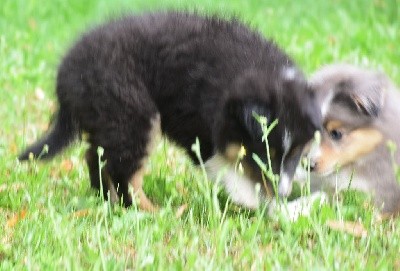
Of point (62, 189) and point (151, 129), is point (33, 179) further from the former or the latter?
point (151, 129)

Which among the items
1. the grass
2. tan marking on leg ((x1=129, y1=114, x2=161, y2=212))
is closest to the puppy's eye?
the grass

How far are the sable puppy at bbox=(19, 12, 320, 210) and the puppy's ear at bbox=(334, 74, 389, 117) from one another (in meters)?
0.36

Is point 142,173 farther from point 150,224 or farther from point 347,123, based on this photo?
point 347,123

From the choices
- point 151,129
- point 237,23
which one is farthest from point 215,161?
point 237,23

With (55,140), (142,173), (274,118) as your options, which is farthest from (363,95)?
(55,140)

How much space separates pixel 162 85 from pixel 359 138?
1.22 meters

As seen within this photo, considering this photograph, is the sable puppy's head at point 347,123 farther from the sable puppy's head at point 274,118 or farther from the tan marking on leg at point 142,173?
the tan marking on leg at point 142,173

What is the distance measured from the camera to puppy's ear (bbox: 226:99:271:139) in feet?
15.1

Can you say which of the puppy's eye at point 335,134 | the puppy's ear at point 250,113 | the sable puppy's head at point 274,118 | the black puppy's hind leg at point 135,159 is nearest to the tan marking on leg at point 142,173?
the black puppy's hind leg at point 135,159

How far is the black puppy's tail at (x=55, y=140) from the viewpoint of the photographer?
5344 mm

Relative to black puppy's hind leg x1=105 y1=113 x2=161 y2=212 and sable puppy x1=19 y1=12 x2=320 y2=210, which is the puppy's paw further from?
black puppy's hind leg x1=105 y1=113 x2=161 y2=212

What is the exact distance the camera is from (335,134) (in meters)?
5.23

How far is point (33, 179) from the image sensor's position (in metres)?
5.54

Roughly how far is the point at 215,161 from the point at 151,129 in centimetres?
41
